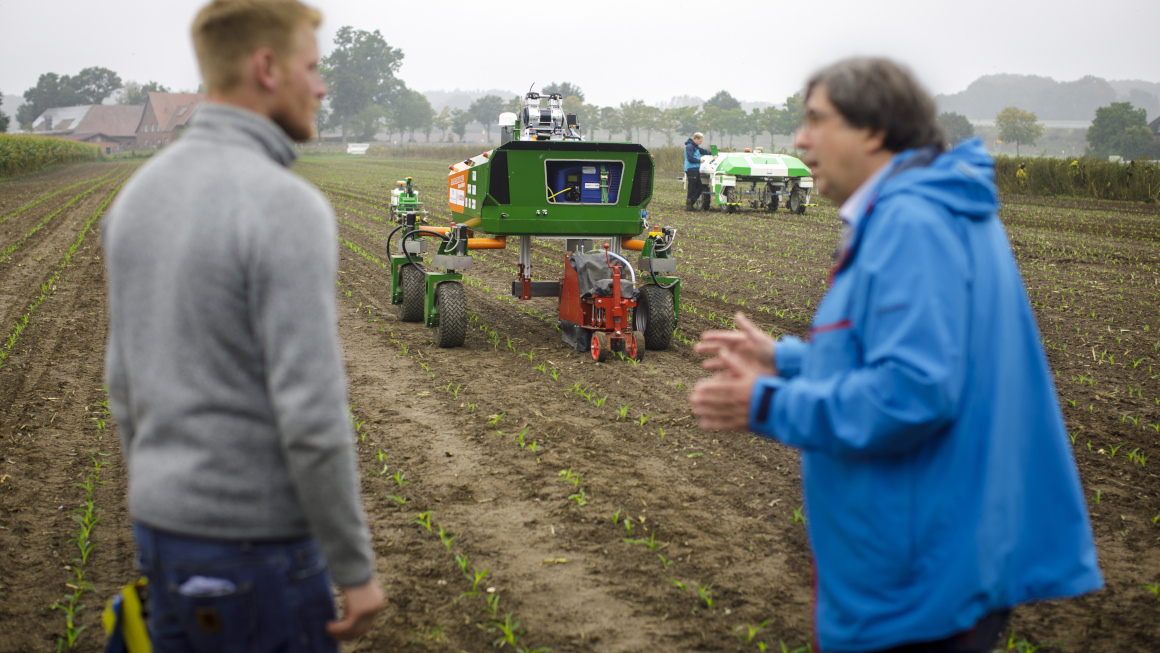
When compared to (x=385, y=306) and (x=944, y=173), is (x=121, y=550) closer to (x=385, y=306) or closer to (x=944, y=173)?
(x=944, y=173)

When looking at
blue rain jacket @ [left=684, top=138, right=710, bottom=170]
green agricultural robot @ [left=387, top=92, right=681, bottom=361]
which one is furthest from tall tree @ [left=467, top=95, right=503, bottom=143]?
green agricultural robot @ [left=387, top=92, right=681, bottom=361]

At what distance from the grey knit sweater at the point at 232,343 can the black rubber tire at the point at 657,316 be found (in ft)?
21.5

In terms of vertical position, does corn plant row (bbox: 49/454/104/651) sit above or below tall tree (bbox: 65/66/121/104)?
below

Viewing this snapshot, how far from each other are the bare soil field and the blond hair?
144cm

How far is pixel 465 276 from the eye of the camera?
1262 cm

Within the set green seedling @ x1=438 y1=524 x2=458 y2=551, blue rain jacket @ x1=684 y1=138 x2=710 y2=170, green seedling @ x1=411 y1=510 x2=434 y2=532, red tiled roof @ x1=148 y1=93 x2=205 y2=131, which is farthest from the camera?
red tiled roof @ x1=148 y1=93 x2=205 y2=131

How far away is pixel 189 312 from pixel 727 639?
2.68m

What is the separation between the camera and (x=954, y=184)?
63.2 inches

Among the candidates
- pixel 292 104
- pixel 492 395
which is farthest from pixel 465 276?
pixel 292 104

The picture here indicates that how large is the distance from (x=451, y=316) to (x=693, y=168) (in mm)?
16265

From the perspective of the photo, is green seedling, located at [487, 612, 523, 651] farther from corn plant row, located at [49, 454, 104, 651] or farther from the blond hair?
the blond hair

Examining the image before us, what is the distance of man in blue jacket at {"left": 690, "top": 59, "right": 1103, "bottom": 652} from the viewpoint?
1543mm

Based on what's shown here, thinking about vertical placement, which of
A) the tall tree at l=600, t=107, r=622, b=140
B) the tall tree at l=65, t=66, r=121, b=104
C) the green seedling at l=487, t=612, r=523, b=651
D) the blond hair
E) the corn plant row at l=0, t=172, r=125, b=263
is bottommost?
the green seedling at l=487, t=612, r=523, b=651

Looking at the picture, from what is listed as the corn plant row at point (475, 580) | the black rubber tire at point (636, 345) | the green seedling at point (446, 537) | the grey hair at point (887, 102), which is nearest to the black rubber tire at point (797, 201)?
the black rubber tire at point (636, 345)
